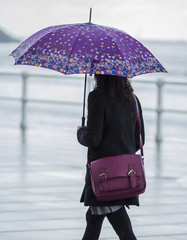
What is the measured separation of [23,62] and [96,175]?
2.67 ft

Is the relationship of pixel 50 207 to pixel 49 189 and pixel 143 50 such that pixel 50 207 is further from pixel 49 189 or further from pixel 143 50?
pixel 143 50

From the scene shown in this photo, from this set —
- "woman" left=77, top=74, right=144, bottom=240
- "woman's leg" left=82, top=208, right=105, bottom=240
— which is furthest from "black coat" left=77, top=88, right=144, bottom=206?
"woman's leg" left=82, top=208, right=105, bottom=240

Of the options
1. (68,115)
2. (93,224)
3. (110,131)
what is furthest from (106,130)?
(68,115)

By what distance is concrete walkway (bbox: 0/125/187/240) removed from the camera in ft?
16.7

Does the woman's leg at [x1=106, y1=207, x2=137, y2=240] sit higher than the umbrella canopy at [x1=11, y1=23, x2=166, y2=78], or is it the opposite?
the umbrella canopy at [x1=11, y1=23, x2=166, y2=78]

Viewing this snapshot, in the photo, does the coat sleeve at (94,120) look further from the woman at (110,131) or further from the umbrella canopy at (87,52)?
the umbrella canopy at (87,52)

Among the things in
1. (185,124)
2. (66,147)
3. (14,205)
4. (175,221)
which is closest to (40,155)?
(66,147)

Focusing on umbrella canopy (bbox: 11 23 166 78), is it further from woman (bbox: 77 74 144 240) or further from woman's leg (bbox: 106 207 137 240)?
woman's leg (bbox: 106 207 137 240)

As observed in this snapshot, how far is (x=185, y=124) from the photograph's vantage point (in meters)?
17.4

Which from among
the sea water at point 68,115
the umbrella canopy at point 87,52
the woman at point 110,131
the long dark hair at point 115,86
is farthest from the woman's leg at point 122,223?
the sea water at point 68,115

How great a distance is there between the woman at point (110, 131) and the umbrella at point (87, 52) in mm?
95

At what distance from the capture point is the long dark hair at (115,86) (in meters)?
3.69

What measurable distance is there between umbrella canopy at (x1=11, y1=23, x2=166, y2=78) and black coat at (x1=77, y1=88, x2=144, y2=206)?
16 centimetres

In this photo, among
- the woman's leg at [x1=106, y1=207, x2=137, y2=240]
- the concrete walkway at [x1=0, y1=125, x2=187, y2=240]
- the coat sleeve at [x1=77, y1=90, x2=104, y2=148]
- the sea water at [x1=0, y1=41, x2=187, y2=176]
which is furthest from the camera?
the sea water at [x1=0, y1=41, x2=187, y2=176]
